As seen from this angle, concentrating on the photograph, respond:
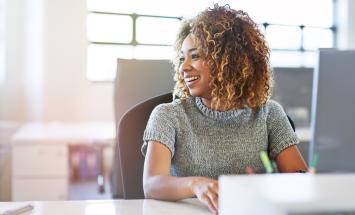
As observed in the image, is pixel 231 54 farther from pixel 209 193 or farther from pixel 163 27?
pixel 163 27

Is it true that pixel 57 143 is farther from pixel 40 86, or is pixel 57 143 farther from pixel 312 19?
pixel 312 19

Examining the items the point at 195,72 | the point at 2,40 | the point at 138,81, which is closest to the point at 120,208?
the point at 195,72

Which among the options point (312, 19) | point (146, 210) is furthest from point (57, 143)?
point (312, 19)

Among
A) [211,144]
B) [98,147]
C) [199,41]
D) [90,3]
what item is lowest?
[98,147]

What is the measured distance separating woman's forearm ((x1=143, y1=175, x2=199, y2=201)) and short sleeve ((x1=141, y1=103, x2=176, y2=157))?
10cm

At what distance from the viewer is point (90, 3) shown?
12.3ft

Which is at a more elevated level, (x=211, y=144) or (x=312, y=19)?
(x=312, y=19)

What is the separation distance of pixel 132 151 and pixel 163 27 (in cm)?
292

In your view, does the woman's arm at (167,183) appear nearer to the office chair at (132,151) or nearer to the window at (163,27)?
the office chair at (132,151)

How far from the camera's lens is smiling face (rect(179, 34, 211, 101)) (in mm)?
1174

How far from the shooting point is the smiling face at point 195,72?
1174mm

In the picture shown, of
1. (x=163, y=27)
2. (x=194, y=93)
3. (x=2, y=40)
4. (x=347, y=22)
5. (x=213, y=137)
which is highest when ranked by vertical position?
(x=347, y=22)

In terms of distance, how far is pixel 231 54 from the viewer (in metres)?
1.21

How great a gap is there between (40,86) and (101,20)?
2.65 feet
